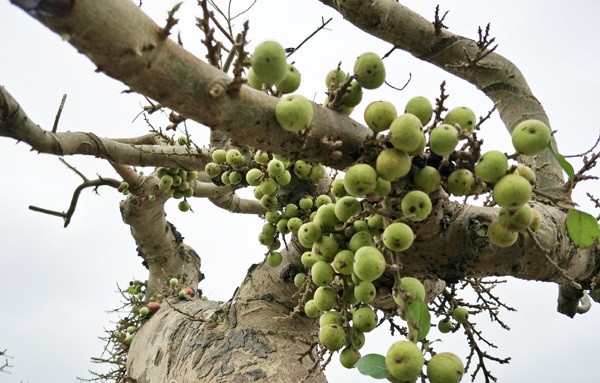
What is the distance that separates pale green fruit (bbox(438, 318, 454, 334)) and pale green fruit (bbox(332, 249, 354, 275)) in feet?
3.91

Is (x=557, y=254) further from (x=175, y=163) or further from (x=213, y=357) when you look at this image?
(x=175, y=163)

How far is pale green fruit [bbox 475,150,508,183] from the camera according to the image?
150 cm

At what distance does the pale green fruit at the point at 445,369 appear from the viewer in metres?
1.29

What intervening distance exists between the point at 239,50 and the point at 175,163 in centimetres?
259

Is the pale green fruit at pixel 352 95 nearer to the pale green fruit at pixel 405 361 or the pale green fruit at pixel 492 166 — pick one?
the pale green fruit at pixel 492 166

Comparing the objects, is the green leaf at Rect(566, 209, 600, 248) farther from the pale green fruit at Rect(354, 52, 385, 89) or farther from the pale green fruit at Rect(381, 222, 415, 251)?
the pale green fruit at Rect(354, 52, 385, 89)

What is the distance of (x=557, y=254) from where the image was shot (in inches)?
90.7

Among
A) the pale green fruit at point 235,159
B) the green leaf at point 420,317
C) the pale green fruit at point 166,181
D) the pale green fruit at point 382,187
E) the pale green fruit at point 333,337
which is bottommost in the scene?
the green leaf at point 420,317

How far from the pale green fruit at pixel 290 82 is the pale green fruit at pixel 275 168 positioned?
2.68 feet

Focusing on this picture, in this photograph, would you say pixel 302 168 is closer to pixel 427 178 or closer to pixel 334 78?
pixel 334 78

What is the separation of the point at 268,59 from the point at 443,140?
66cm

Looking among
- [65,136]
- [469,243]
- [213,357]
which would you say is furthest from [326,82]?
[65,136]

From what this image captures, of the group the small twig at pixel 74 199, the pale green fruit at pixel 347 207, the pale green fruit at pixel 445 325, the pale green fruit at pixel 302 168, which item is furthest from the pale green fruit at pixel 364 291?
the small twig at pixel 74 199

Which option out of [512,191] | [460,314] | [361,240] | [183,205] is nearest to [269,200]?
[361,240]
